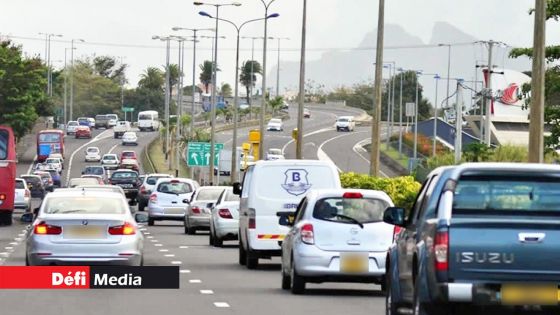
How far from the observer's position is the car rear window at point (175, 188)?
5081cm

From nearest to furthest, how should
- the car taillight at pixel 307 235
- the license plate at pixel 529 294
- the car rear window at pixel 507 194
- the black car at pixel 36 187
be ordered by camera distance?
Answer: 1. the license plate at pixel 529 294
2. the car rear window at pixel 507 194
3. the car taillight at pixel 307 235
4. the black car at pixel 36 187

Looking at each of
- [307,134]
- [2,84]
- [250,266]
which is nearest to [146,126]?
[307,134]

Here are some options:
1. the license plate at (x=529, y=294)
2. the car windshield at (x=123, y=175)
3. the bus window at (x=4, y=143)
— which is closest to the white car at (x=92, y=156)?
the car windshield at (x=123, y=175)

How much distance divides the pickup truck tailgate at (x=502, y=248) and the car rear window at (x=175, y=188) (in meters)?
37.1

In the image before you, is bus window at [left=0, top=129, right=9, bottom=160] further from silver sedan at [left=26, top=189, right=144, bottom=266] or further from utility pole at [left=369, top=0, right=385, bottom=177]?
silver sedan at [left=26, top=189, right=144, bottom=266]

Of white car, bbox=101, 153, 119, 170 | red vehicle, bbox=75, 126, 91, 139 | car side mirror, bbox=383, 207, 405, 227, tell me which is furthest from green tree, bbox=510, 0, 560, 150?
red vehicle, bbox=75, 126, 91, 139

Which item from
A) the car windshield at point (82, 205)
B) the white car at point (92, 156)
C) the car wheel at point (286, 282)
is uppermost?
the car windshield at point (82, 205)

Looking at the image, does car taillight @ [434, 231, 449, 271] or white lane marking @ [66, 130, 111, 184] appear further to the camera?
white lane marking @ [66, 130, 111, 184]

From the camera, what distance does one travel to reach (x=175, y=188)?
167ft

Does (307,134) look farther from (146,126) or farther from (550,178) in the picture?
(550,178)

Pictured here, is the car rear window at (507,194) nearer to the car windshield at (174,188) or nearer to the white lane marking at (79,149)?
the car windshield at (174,188)

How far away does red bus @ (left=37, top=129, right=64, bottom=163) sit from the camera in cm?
12147

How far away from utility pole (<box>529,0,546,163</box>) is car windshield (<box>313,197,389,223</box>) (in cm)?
762

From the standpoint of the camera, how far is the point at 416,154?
12488 centimetres
